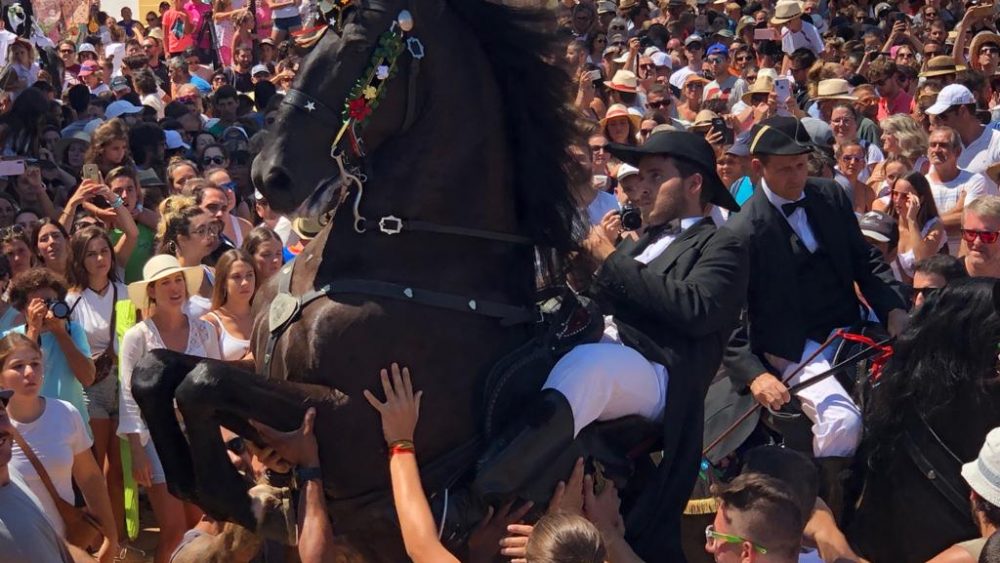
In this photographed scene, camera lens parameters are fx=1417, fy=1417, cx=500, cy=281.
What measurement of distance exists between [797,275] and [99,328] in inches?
159

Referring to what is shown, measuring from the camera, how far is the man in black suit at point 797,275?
21.1 feet

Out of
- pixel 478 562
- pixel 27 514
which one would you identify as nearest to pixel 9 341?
pixel 27 514

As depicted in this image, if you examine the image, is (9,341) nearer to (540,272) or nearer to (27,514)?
(27,514)

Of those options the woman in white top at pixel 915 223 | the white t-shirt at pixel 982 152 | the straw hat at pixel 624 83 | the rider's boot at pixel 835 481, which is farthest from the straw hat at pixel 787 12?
the rider's boot at pixel 835 481

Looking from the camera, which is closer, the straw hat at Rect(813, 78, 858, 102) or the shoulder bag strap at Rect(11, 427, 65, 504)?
the shoulder bag strap at Rect(11, 427, 65, 504)

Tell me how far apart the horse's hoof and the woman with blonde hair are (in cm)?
617

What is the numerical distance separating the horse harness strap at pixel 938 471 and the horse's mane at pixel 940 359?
0.07 meters

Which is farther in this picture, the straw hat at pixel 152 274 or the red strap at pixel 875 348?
the straw hat at pixel 152 274

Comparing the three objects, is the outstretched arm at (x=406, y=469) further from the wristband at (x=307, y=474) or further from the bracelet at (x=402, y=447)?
the wristband at (x=307, y=474)

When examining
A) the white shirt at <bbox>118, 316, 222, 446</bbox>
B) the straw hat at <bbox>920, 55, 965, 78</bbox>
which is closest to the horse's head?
the white shirt at <bbox>118, 316, 222, 446</bbox>

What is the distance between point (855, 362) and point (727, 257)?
4.23ft

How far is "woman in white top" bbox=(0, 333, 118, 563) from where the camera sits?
6855 millimetres

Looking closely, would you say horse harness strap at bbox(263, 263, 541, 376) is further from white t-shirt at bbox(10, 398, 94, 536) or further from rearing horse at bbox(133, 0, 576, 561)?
white t-shirt at bbox(10, 398, 94, 536)

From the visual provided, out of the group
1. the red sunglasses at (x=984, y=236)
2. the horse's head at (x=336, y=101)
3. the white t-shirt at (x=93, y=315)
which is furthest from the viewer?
the white t-shirt at (x=93, y=315)
